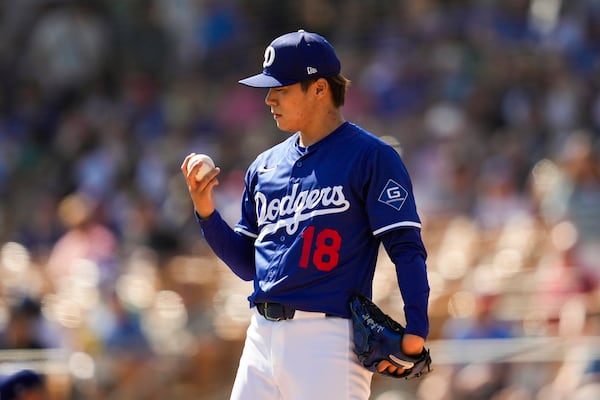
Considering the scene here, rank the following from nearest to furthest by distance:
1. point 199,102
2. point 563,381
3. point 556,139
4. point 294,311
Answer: point 294,311 → point 563,381 → point 556,139 → point 199,102

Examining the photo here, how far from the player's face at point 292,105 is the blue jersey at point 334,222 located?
119mm

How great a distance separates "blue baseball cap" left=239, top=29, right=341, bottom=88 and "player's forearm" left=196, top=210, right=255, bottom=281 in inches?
21.4

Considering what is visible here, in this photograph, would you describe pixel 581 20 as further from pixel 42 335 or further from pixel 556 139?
pixel 42 335

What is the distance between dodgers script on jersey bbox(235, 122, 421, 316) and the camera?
4.39 meters

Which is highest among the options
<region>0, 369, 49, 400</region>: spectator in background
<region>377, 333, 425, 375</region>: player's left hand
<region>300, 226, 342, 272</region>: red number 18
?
<region>300, 226, 342, 272</region>: red number 18

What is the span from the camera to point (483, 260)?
9.84m

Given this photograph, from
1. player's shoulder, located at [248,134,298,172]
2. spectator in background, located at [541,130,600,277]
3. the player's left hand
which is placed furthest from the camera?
spectator in background, located at [541,130,600,277]

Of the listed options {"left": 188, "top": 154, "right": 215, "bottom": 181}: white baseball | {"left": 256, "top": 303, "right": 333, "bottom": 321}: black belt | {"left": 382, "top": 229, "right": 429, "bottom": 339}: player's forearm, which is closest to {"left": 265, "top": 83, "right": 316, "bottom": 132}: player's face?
{"left": 188, "top": 154, "right": 215, "bottom": 181}: white baseball

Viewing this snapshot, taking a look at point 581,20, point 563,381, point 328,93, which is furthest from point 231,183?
point 328,93

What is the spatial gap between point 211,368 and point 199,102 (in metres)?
6.23

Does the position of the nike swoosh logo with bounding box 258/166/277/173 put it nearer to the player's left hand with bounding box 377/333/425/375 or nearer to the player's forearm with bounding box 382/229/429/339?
the player's forearm with bounding box 382/229/429/339

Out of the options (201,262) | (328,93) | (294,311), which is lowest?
(201,262)

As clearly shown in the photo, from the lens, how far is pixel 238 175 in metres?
12.1

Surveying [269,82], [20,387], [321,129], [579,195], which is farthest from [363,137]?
[579,195]
